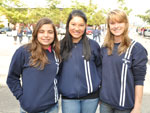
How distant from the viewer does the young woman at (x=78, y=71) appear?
2344 mm

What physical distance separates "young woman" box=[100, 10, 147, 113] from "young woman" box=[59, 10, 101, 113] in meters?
0.16

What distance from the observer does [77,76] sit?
2.34m

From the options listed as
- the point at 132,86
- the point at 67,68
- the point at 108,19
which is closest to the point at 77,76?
the point at 67,68

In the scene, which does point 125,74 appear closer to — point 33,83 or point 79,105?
point 79,105

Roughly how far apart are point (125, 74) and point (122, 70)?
2.2 inches

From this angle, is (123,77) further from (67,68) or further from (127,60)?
(67,68)

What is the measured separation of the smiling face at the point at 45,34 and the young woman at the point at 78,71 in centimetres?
29

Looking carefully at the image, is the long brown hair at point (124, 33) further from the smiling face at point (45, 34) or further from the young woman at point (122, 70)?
the smiling face at point (45, 34)

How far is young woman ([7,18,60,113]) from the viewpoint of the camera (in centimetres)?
213

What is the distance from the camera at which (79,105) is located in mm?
2447

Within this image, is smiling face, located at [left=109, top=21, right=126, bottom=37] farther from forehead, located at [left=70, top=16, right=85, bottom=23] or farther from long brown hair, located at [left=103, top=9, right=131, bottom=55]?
forehead, located at [left=70, top=16, right=85, bottom=23]

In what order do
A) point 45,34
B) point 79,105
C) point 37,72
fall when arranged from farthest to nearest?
1. point 79,105
2. point 45,34
3. point 37,72

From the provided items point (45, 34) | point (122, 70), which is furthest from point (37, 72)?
point (122, 70)

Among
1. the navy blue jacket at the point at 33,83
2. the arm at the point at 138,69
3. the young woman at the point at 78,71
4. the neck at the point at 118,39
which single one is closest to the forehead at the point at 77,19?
the young woman at the point at 78,71
